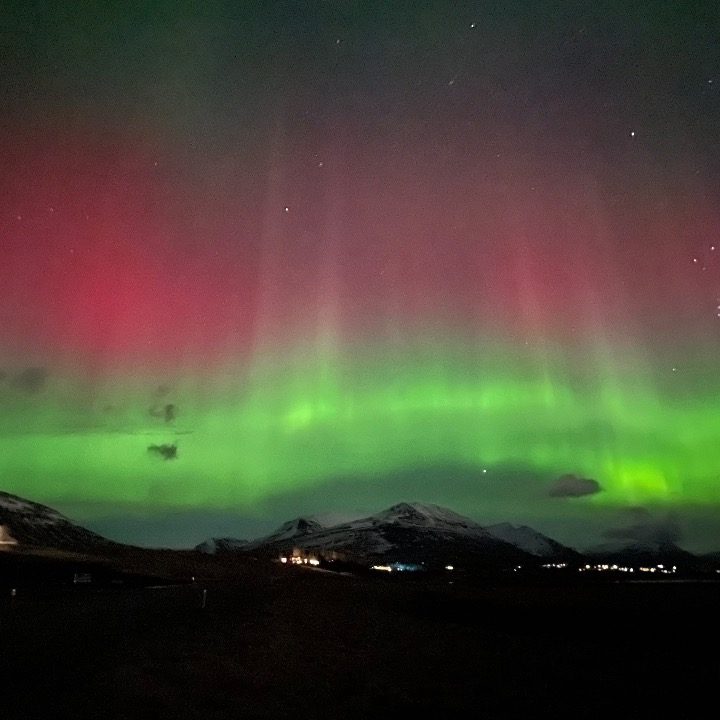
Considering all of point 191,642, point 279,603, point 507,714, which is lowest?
point 507,714

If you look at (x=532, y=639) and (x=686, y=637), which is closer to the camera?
(x=532, y=639)

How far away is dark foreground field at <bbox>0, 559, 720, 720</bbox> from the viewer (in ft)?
69.9

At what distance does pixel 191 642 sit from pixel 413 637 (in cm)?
1454

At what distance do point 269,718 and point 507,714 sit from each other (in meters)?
6.90

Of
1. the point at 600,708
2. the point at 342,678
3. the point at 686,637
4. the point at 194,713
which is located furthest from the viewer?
the point at 686,637

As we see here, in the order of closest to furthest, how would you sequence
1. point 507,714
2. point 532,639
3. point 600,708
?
1. point 507,714
2. point 600,708
3. point 532,639

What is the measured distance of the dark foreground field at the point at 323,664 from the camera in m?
21.3

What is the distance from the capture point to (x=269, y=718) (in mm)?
19484

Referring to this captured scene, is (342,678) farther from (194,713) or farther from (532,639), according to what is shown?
(532,639)

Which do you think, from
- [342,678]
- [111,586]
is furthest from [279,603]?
[342,678]

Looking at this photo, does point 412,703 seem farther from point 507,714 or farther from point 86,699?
point 86,699

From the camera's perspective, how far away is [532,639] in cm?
4766

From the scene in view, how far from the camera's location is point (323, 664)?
3094 cm

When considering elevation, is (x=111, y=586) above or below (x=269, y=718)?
above
